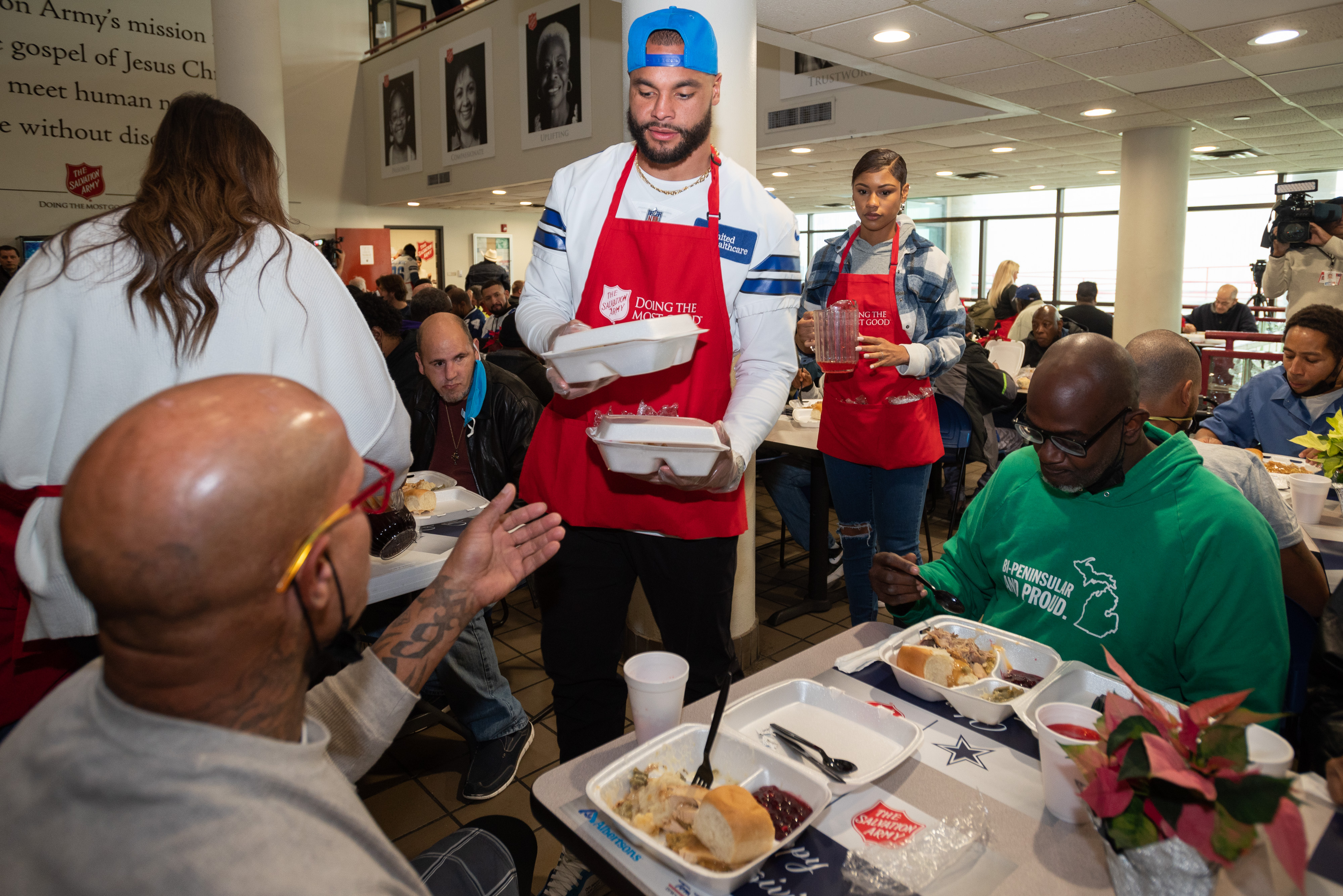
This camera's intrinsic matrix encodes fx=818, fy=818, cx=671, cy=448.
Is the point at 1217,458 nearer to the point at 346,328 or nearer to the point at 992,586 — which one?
the point at 992,586

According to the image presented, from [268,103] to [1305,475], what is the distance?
25.0 feet

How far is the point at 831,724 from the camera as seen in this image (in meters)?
1.37

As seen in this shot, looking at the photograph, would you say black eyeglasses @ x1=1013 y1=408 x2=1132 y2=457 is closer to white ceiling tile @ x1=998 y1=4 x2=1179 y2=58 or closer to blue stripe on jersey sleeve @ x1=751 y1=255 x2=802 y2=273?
blue stripe on jersey sleeve @ x1=751 y1=255 x2=802 y2=273

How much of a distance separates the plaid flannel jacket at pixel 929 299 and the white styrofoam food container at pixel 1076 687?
Result: 188 centimetres

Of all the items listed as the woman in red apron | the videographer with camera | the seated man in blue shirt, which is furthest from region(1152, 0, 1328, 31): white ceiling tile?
the woman in red apron

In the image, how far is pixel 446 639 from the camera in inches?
51.7

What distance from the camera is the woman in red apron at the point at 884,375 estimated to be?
10.3 ft

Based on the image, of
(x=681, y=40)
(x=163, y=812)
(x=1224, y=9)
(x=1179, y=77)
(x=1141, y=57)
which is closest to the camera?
(x=163, y=812)

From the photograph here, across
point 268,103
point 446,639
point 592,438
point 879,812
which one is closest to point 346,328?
point 592,438

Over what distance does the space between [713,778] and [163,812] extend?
30.0 inches

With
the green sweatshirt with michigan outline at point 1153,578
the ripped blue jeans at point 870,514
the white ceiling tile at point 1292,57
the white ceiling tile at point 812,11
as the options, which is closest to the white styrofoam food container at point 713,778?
the green sweatshirt with michigan outline at point 1153,578

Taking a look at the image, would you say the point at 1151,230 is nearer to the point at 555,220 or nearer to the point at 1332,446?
the point at 1332,446

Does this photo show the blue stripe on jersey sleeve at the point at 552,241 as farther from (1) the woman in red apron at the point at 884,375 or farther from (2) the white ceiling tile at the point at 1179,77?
(2) the white ceiling tile at the point at 1179,77

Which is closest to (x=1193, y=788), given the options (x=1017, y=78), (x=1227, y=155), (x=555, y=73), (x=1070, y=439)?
(x=1070, y=439)
